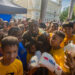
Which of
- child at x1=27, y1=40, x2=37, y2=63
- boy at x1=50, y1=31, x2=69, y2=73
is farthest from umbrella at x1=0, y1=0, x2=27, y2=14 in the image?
boy at x1=50, y1=31, x2=69, y2=73

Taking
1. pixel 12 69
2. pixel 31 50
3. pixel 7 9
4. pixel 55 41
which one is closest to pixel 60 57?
pixel 55 41

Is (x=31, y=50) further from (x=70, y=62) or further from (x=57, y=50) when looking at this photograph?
(x=70, y=62)

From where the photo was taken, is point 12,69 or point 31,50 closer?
point 12,69

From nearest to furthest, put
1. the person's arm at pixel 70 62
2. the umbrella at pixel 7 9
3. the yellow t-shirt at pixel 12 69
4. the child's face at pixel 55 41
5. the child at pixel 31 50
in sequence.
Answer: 1. the yellow t-shirt at pixel 12 69
2. the person's arm at pixel 70 62
3. the child's face at pixel 55 41
4. the child at pixel 31 50
5. the umbrella at pixel 7 9

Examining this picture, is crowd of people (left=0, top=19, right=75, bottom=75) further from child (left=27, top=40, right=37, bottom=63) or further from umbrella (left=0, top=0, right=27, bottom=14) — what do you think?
umbrella (left=0, top=0, right=27, bottom=14)

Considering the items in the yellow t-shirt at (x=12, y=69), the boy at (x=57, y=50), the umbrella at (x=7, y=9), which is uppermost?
the umbrella at (x=7, y=9)

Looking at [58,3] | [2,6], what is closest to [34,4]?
[58,3]

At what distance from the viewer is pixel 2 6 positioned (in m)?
3.04

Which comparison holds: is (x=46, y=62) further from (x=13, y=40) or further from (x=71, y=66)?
(x=13, y=40)

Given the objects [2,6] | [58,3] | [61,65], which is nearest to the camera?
[61,65]

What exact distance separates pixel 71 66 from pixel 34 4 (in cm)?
3618

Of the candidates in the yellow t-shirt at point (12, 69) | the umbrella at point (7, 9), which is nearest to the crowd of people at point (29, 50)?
the yellow t-shirt at point (12, 69)

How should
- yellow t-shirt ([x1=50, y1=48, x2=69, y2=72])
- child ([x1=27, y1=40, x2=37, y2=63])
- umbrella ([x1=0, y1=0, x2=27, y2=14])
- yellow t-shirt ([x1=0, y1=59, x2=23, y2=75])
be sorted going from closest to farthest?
yellow t-shirt ([x1=0, y1=59, x2=23, y2=75])
yellow t-shirt ([x1=50, y1=48, x2=69, y2=72])
child ([x1=27, y1=40, x2=37, y2=63])
umbrella ([x1=0, y1=0, x2=27, y2=14])

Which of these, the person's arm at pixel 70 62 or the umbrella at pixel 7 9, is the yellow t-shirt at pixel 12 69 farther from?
the umbrella at pixel 7 9
